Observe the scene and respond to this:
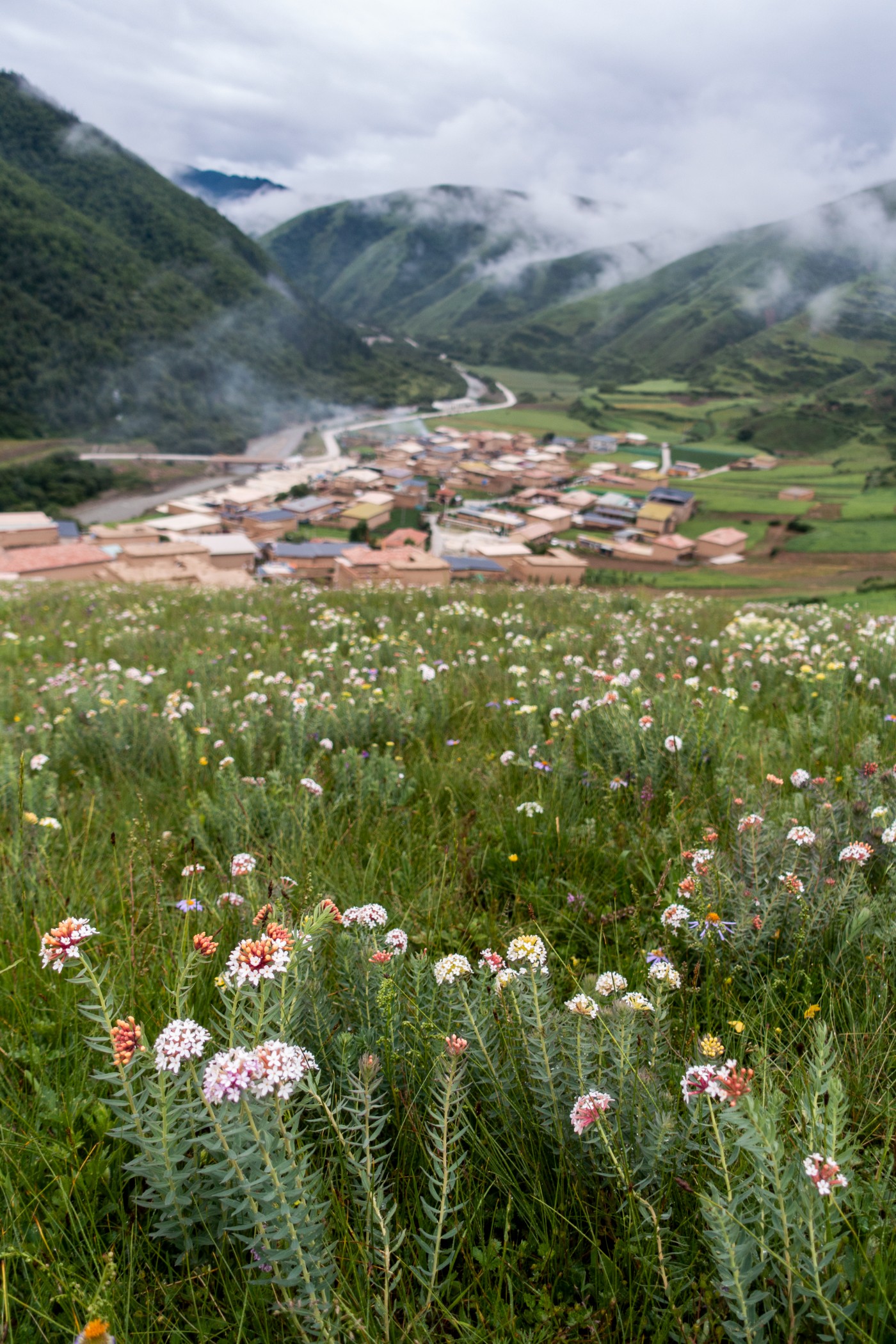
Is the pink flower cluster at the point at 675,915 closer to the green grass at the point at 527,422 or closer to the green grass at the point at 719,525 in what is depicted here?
Answer: the green grass at the point at 719,525

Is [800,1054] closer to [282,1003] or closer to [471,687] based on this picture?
[282,1003]

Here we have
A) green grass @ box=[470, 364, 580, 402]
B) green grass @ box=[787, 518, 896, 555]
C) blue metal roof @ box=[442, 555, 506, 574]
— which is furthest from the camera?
green grass @ box=[470, 364, 580, 402]

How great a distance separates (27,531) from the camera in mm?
55344

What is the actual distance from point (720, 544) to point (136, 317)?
10816 cm

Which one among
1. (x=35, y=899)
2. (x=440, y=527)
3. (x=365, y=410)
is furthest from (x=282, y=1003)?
(x=365, y=410)

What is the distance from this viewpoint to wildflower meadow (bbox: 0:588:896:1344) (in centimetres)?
132

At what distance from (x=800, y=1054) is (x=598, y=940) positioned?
0.72 metres

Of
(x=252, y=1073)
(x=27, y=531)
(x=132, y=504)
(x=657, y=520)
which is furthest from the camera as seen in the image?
(x=132, y=504)

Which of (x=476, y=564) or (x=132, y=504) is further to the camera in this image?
(x=132, y=504)

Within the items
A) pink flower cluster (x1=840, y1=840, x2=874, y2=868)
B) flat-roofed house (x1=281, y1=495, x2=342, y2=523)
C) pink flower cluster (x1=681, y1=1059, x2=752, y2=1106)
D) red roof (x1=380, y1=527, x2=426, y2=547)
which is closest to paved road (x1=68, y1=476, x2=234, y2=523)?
flat-roofed house (x1=281, y1=495, x2=342, y2=523)

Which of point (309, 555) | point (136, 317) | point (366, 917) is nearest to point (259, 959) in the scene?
point (366, 917)

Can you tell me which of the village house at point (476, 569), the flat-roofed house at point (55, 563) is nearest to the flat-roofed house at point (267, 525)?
the flat-roofed house at point (55, 563)

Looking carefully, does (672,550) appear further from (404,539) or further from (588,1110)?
(588,1110)

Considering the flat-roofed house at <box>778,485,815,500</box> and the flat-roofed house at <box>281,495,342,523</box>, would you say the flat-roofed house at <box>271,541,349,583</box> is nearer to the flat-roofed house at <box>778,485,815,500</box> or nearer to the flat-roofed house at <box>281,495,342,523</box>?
the flat-roofed house at <box>281,495,342,523</box>
